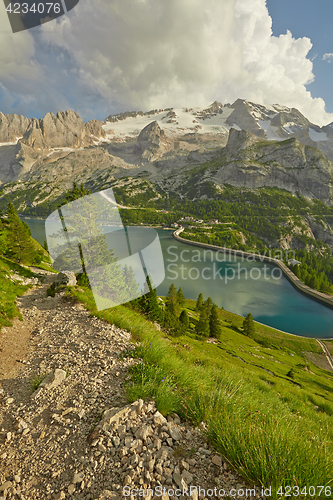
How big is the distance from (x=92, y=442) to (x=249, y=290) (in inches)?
3498

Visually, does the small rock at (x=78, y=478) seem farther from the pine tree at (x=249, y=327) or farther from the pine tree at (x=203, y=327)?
the pine tree at (x=249, y=327)

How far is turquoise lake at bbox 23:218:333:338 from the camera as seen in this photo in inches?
2628

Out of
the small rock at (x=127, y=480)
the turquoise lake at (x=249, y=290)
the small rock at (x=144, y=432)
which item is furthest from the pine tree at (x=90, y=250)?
the turquoise lake at (x=249, y=290)

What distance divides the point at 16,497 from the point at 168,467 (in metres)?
2.07

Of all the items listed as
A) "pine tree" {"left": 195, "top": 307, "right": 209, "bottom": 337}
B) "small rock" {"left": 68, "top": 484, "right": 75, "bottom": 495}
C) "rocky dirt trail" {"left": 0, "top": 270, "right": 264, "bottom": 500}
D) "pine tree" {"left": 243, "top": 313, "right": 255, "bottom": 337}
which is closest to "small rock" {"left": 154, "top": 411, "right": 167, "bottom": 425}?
"rocky dirt trail" {"left": 0, "top": 270, "right": 264, "bottom": 500}

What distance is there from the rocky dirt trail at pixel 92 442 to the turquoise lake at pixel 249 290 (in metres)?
53.7

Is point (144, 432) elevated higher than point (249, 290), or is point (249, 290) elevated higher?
point (144, 432)

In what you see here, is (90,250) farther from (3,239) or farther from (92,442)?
(92,442)

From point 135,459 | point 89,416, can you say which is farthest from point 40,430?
point 135,459

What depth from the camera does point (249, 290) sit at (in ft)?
274

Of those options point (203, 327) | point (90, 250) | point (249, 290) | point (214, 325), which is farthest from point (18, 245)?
point (249, 290)

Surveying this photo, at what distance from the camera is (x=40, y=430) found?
3.61m

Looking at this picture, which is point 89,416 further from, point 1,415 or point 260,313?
point 260,313

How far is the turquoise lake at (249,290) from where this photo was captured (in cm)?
6675
